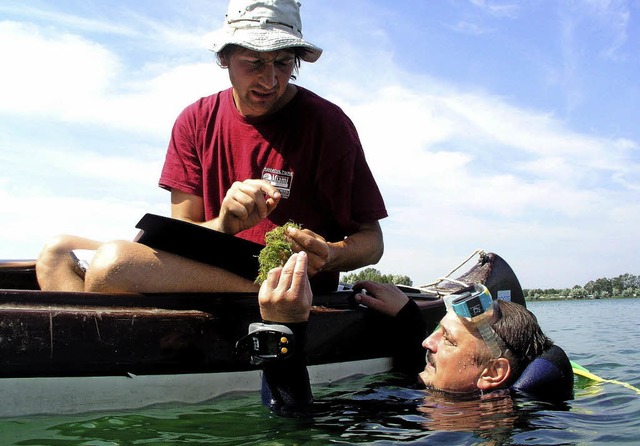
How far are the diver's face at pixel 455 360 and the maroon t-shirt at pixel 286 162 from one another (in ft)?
3.16

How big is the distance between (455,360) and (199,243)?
166 centimetres

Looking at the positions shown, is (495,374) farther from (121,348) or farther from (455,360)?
(121,348)

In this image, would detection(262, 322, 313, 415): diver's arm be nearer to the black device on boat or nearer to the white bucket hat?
the black device on boat

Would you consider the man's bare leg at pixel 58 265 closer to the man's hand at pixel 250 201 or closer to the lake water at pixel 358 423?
the lake water at pixel 358 423

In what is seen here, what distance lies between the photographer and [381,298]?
462cm

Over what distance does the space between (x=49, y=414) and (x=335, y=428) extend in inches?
54.2

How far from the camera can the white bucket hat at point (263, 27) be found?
12.6 feet

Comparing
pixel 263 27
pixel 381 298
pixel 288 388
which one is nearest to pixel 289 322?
pixel 288 388

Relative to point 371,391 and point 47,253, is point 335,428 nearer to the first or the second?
point 371,391

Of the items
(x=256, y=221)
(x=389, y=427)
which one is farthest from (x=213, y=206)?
(x=389, y=427)

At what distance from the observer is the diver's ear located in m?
3.88

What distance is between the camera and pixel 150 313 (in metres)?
3.46

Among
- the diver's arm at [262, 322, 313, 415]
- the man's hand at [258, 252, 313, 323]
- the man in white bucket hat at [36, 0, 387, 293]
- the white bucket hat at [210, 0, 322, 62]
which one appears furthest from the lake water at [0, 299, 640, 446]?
the white bucket hat at [210, 0, 322, 62]

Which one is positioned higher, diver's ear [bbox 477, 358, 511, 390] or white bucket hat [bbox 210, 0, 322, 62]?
white bucket hat [bbox 210, 0, 322, 62]
